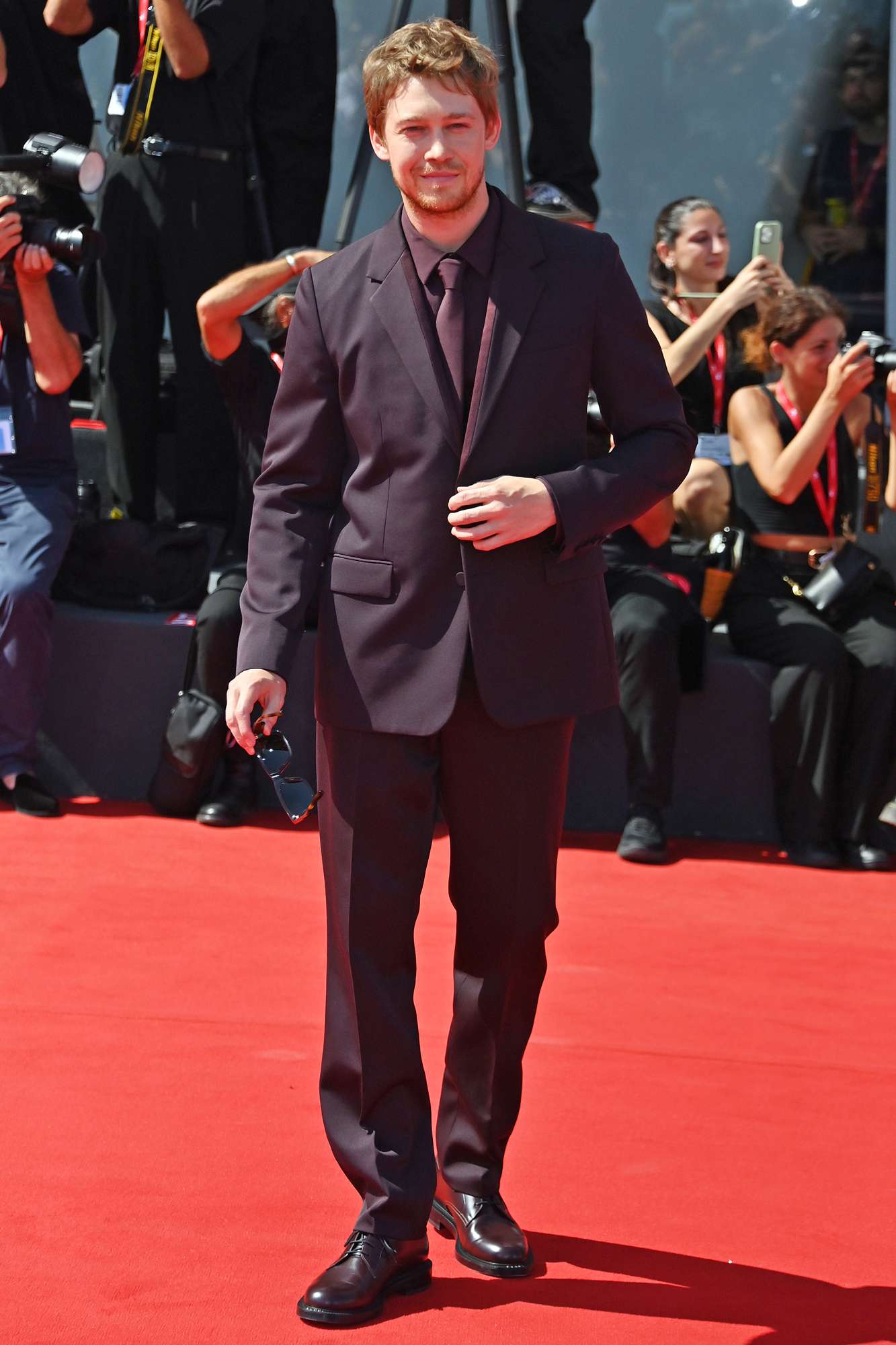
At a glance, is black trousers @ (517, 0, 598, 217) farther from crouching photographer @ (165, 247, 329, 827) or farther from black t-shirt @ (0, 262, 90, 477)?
black t-shirt @ (0, 262, 90, 477)

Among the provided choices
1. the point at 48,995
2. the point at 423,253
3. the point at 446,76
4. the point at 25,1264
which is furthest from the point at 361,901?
the point at 48,995

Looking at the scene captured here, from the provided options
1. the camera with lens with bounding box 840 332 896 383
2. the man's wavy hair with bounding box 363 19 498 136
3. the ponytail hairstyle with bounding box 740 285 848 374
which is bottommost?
the camera with lens with bounding box 840 332 896 383

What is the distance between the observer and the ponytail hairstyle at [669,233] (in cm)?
561

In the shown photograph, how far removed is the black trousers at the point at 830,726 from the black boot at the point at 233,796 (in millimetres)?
1544

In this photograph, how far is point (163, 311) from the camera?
594 centimetres

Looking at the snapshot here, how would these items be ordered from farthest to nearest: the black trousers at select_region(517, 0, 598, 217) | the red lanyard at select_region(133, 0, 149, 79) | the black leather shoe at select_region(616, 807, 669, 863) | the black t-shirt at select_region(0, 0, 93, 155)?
the black trousers at select_region(517, 0, 598, 217), the black t-shirt at select_region(0, 0, 93, 155), the red lanyard at select_region(133, 0, 149, 79), the black leather shoe at select_region(616, 807, 669, 863)

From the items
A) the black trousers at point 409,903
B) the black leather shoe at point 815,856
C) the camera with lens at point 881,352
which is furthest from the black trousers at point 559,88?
the black trousers at point 409,903

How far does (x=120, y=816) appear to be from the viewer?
5078 millimetres

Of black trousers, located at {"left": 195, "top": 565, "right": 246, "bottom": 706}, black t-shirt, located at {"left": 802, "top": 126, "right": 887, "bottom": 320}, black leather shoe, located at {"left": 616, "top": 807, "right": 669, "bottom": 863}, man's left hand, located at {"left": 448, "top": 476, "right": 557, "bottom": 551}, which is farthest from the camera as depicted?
black t-shirt, located at {"left": 802, "top": 126, "right": 887, "bottom": 320}

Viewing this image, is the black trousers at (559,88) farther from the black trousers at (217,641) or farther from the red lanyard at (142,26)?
the black trousers at (217,641)

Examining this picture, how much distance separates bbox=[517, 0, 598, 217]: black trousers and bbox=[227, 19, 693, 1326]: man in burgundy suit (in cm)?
431

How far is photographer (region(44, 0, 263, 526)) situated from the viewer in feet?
18.7

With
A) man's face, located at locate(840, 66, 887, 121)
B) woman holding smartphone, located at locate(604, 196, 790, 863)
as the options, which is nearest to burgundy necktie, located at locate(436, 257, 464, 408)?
woman holding smartphone, located at locate(604, 196, 790, 863)

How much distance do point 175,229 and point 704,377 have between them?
5.95ft
